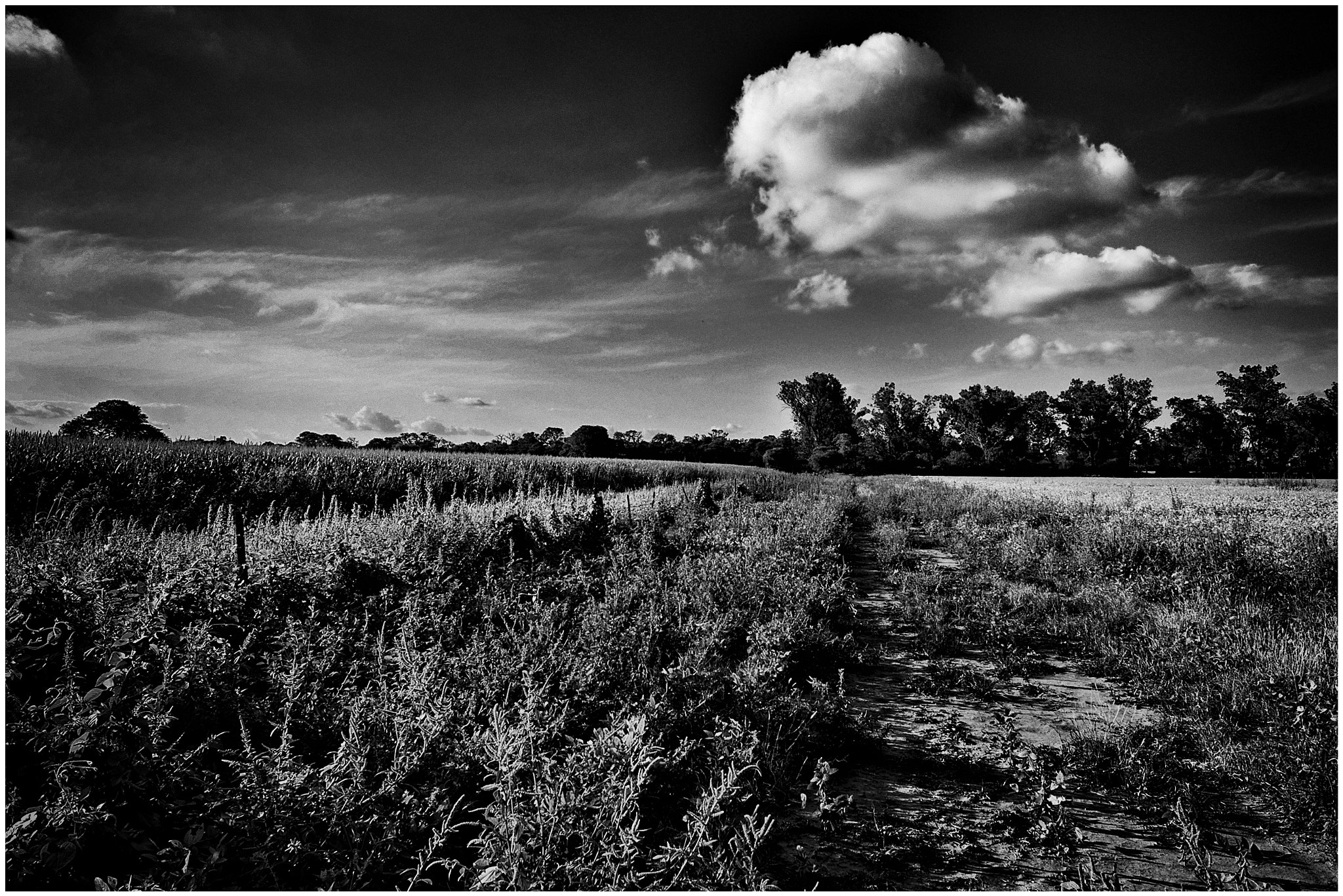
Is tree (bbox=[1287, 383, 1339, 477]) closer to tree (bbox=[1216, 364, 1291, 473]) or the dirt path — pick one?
tree (bbox=[1216, 364, 1291, 473])

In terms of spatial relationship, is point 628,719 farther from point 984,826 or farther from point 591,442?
point 591,442

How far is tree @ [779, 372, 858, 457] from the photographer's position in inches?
3219

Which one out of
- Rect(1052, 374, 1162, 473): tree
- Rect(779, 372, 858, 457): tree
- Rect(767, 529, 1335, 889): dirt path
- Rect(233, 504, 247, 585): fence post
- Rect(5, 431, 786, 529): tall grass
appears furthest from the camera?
Rect(779, 372, 858, 457): tree

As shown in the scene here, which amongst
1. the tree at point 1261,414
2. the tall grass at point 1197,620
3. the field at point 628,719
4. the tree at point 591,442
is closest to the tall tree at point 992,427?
the tree at point 1261,414

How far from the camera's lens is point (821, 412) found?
8212 cm

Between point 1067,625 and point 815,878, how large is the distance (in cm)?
540

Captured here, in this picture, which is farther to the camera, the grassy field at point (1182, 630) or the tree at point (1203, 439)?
the tree at point (1203, 439)

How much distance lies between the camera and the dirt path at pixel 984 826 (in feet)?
10.5

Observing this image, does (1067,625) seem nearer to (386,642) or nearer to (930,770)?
(930,770)

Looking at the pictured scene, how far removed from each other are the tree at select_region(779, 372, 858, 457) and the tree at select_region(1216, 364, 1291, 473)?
40.9 metres

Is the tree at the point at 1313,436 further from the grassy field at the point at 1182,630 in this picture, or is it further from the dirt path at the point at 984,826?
the dirt path at the point at 984,826

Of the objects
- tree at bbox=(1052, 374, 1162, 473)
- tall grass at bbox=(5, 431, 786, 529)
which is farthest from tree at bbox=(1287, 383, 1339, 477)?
tall grass at bbox=(5, 431, 786, 529)

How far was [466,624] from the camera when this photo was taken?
614 cm

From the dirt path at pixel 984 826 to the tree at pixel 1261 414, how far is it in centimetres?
4317
